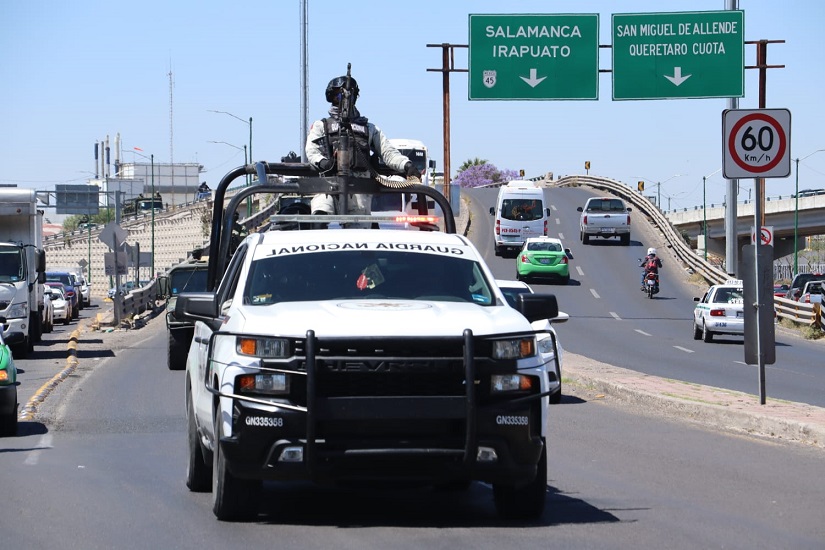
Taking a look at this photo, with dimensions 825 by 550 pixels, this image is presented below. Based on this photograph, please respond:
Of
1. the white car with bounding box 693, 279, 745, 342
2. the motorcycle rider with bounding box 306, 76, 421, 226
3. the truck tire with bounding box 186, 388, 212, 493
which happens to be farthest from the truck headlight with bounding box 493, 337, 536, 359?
the white car with bounding box 693, 279, 745, 342

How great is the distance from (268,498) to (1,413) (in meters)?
5.81

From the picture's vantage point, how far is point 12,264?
28391 millimetres

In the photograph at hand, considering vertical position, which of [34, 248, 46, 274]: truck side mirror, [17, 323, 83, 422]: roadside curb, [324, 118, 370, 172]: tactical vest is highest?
[324, 118, 370, 172]: tactical vest

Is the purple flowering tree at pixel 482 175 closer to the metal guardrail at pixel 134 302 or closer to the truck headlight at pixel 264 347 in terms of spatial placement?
the metal guardrail at pixel 134 302

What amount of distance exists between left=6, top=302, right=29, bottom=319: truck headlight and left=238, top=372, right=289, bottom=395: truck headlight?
21.6 m

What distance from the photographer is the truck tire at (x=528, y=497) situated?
800 centimetres

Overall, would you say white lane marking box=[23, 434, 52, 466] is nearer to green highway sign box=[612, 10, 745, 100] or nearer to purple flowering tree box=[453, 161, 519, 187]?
green highway sign box=[612, 10, 745, 100]

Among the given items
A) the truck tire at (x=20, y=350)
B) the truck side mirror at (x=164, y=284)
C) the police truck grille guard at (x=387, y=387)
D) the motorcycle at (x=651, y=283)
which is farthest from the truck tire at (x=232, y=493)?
the motorcycle at (x=651, y=283)

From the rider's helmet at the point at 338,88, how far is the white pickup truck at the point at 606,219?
51910 millimetres

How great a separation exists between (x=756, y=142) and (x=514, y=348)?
308 inches

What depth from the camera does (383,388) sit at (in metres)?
7.41

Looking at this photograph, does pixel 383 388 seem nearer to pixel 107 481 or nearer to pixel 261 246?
pixel 261 246

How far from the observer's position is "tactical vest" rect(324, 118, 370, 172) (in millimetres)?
12141

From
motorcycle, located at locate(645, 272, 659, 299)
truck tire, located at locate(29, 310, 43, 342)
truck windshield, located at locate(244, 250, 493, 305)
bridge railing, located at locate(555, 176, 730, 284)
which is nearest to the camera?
truck windshield, located at locate(244, 250, 493, 305)
